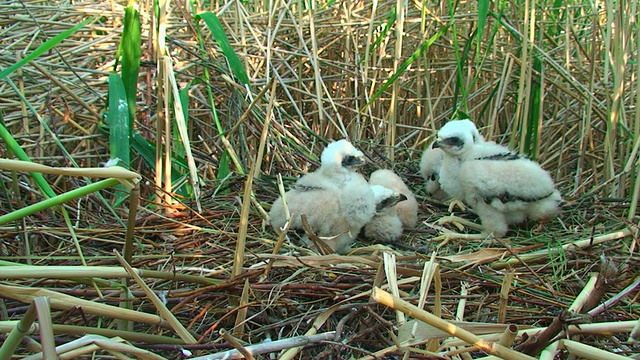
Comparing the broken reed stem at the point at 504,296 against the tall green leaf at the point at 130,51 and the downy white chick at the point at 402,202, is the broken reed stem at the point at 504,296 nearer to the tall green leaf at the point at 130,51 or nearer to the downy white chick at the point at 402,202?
the downy white chick at the point at 402,202

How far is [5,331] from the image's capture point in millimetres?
1516

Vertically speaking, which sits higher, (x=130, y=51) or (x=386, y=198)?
(x=130, y=51)

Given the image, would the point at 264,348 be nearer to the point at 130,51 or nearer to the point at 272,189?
the point at 272,189

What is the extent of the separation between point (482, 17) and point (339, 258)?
157 centimetres

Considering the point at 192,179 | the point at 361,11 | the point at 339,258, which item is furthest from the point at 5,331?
the point at 361,11

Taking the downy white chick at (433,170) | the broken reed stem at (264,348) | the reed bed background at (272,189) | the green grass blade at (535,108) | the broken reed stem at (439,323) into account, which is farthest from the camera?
the green grass blade at (535,108)

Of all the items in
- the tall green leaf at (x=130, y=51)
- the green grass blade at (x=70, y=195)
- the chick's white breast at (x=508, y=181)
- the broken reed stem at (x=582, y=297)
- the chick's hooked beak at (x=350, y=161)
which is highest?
the tall green leaf at (x=130, y=51)

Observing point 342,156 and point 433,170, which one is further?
point 433,170

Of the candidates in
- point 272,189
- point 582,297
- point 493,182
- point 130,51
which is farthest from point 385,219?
Result: point 130,51

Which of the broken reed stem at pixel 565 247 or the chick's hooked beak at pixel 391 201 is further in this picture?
the chick's hooked beak at pixel 391 201

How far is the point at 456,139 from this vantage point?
303 cm

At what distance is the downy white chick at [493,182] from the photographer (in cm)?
281

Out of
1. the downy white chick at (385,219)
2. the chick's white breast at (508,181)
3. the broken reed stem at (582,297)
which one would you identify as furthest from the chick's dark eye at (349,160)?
the broken reed stem at (582,297)

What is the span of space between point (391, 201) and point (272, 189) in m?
0.73
